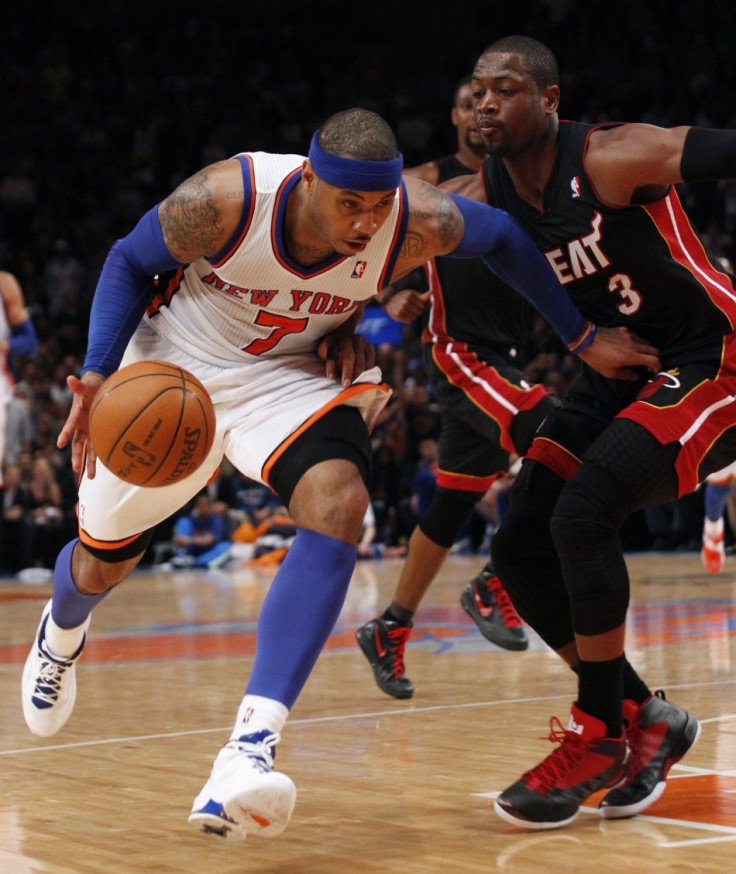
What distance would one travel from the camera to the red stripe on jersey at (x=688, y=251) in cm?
372

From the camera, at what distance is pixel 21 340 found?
349 inches

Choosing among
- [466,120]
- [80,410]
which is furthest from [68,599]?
[466,120]

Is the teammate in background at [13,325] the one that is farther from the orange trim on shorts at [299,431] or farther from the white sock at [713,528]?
A: the orange trim on shorts at [299,431]

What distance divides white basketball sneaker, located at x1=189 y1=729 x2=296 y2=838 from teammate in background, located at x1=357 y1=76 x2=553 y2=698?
2829 millimetres

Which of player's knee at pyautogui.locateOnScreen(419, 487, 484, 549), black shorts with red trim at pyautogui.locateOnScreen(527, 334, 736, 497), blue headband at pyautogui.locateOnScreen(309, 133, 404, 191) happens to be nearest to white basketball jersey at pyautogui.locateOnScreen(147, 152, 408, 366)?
blue headband at pyautogui.locateOnScreen(309, 133, 404, 191)

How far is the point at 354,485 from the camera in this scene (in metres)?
3.44

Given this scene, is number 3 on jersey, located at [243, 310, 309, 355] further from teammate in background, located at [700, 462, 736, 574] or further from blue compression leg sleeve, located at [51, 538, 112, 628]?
teammate in background, located at [700, 462, 736, 574]

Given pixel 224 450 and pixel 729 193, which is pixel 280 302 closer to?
pixel 224 450

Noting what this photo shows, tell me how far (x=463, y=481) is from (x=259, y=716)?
3.14 metres

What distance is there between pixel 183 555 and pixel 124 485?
10.8m

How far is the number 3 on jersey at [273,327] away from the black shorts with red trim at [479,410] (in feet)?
6.10

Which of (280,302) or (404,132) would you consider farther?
(404,132)

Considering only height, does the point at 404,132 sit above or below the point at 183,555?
above

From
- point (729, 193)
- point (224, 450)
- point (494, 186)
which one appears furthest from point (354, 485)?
point (729, 193)
